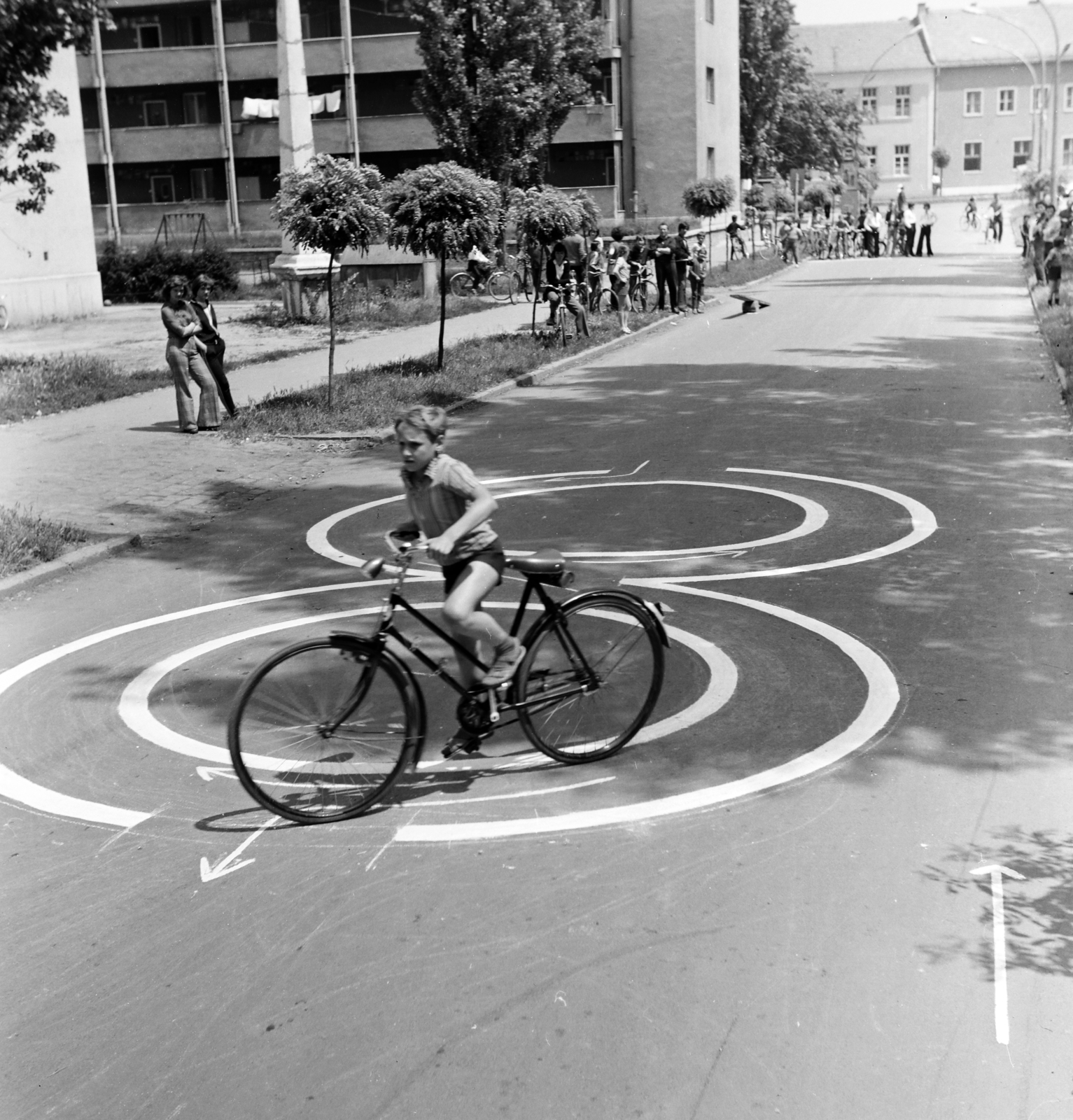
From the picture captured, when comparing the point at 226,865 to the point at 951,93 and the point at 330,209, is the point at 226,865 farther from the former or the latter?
the point at 951,93

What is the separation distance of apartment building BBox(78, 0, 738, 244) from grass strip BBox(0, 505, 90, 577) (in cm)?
4363

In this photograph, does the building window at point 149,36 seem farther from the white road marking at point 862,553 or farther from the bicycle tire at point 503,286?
the white road marking at point 862,553

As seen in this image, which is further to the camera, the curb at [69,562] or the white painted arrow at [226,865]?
the curb at [69,562]

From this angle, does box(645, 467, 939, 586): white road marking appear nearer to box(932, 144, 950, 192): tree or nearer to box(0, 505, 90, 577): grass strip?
box(0, 505, 90, 577): grass strip

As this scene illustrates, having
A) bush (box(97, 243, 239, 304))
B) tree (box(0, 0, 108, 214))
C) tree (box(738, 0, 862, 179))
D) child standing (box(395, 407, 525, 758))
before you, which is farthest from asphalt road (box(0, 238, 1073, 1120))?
tree (box(738, 0, 862, 179))

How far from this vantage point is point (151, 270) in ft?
129

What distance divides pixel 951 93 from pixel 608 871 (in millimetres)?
120015

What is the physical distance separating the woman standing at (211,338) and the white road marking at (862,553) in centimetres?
677

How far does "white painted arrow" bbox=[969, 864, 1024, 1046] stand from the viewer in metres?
4.26

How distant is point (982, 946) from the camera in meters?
4.71

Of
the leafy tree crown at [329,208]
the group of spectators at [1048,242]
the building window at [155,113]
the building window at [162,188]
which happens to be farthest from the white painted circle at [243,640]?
the building window at [155,113]

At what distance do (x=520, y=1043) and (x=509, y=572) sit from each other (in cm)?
593

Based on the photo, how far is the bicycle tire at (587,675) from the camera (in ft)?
20.8

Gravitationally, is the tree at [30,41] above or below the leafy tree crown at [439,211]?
above
